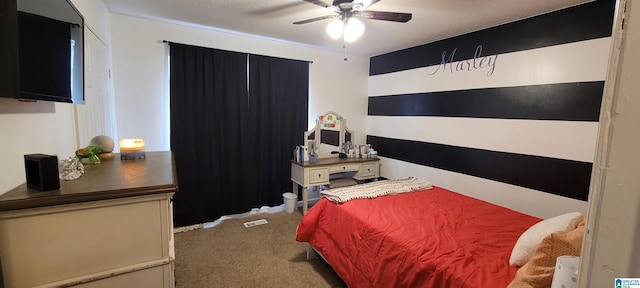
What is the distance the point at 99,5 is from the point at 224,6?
3.29ft

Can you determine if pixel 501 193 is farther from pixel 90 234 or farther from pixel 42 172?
pixel 42 172

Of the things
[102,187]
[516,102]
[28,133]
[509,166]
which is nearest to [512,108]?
[516,102]

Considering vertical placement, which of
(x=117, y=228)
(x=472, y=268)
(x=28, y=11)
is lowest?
(x=472, y=268)

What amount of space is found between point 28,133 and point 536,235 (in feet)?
8.02

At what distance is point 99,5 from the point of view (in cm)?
228

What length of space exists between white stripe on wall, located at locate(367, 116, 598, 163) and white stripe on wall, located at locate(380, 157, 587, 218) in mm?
353

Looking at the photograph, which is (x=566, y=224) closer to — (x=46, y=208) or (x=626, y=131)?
(x=626, y=131)

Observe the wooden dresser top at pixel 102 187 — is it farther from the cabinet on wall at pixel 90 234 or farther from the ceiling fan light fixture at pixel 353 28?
the ceiling fan light fixture at pixel 353 28

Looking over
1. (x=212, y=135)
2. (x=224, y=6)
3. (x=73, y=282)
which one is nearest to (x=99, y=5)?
(x=224, y=6)

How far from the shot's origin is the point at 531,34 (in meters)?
2.47

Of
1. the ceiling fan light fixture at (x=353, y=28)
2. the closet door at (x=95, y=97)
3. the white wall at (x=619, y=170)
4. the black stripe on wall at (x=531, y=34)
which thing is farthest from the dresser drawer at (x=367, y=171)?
the white wall at (x=619, y=170)

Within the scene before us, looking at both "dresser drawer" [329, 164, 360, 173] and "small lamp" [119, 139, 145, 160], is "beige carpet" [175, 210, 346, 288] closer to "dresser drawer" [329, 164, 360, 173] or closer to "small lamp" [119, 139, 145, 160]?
"dresser drawer" [329, 164, 360, 173]

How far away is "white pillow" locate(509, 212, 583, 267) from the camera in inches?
55.2

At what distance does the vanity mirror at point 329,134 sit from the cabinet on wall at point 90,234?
2.81 meters
